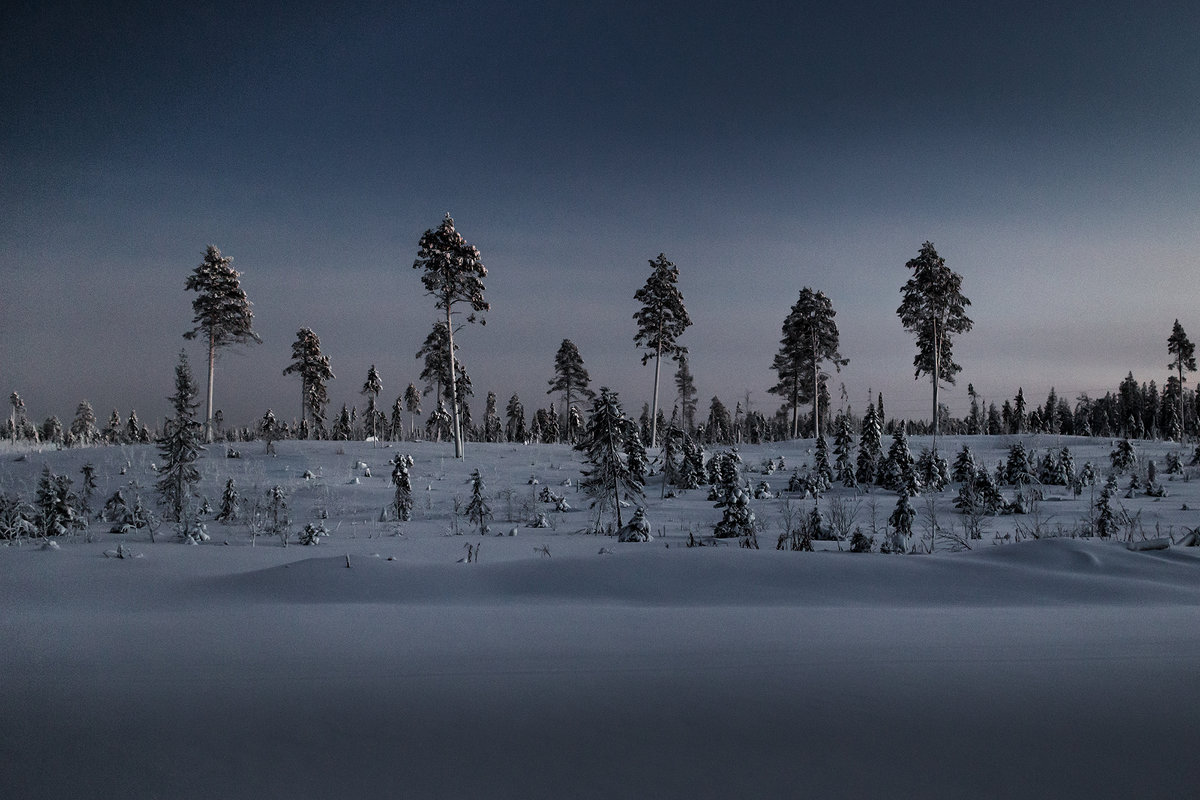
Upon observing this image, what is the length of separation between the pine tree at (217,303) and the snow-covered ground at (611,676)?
2638cm

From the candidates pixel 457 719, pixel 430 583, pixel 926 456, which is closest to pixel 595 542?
pixel 430 583

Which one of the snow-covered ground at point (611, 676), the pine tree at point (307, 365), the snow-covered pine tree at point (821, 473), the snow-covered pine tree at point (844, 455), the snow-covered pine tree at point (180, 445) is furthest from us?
the pine tree at point (307, 365)

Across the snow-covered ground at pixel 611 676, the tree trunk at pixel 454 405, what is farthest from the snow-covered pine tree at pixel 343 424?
the snow-covered ground at pixel 611 676

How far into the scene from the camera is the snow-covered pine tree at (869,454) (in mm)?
18438

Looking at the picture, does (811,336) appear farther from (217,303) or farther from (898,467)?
(217,303)

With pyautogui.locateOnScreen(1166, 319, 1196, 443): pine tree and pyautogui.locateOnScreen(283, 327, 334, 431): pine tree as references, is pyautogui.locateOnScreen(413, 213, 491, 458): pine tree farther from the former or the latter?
pyautogui.locateOnScreen(1166, 319, 1196, 443): pine tree

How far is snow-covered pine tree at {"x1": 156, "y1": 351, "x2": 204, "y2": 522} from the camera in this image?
1128 cm

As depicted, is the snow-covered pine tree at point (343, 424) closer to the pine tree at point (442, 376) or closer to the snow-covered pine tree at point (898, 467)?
the pine tree at point (442, 376)

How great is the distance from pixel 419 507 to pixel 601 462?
502 centimetres

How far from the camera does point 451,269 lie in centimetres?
2378

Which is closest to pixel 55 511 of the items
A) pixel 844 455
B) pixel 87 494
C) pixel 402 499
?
pixel 87 494

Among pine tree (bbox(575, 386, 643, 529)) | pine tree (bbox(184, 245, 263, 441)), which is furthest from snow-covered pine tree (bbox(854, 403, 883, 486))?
pine tree (bbox(184, 245, 263, 441))

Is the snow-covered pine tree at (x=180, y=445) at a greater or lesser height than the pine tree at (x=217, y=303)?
lesser

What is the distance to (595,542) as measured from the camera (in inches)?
355
